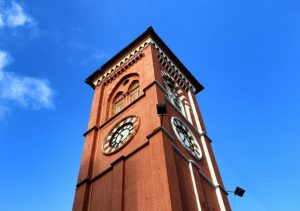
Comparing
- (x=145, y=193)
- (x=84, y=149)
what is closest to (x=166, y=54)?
(x=84, y=149)

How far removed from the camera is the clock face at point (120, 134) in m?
16.8

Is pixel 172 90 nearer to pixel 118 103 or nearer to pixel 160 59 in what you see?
pixel 160 59

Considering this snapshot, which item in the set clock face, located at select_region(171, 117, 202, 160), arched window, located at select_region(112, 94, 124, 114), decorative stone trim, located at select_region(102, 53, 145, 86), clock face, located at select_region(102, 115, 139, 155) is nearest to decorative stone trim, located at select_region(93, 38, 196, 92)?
decorative stone trim, located at select_region(102, 53, 145, 86)

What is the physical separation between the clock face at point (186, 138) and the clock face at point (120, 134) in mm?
1994

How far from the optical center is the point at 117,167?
15125 millimetres

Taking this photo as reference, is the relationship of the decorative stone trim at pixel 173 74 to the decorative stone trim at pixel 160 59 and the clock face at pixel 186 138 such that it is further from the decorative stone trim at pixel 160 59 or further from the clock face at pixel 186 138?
the clock face at pixel 186 138

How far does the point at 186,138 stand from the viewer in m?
17.8

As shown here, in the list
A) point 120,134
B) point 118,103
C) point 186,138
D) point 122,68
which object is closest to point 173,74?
point 122,68

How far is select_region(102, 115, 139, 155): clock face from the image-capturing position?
16800mm

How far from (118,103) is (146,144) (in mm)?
7364

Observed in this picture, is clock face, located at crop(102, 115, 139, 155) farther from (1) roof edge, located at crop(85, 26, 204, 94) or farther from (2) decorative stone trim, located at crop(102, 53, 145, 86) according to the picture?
(1) roof edge, located at crop(85, 26, 204, 94)

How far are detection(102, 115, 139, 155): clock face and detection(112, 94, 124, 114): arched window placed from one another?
2830mm

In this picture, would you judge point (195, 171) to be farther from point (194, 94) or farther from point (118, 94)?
point (194, 94)

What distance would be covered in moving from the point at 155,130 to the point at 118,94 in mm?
8362
